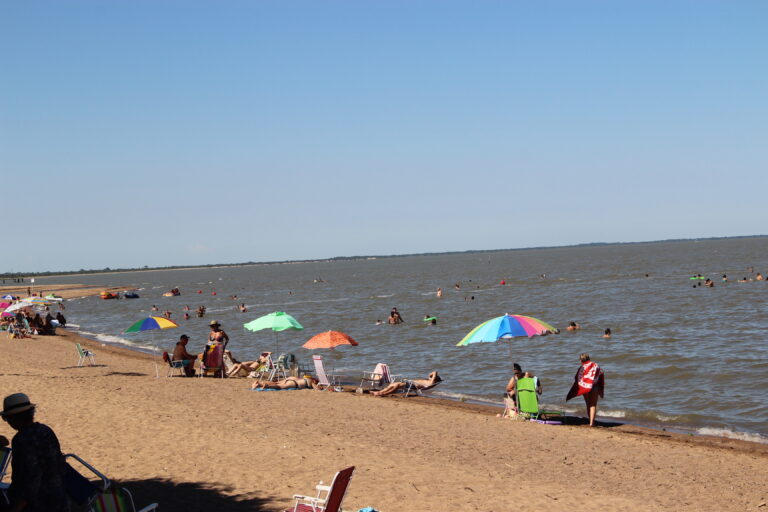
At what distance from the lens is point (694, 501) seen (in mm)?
8977

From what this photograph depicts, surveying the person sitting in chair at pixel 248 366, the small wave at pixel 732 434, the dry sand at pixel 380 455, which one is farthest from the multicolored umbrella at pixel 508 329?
the person sitting in chair at pixel 248 366

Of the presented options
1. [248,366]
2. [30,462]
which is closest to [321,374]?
[248,366]

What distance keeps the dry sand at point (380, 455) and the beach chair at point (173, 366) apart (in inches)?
134

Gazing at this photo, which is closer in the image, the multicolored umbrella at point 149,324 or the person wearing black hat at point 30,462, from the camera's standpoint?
the person wearing black hat at point 30,462

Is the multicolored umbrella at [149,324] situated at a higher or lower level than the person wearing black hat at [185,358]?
higher

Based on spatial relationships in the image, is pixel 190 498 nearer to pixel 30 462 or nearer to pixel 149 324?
pixel 30 462

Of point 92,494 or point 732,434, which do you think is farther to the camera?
point 732,434

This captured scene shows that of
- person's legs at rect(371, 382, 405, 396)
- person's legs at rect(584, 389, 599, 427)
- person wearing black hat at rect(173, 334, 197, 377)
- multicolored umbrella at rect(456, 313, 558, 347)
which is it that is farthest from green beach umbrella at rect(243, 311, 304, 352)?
person's legs at rect(584, 389, 599, 427)

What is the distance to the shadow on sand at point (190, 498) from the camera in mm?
8023

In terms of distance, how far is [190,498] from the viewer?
27.5 feet

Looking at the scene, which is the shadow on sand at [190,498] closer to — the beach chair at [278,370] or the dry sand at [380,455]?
the dry sand at [380,455]

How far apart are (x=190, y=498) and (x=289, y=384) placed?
1005 cm

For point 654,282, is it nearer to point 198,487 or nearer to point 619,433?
point 619,433

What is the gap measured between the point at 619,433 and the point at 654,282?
57.8 metres
